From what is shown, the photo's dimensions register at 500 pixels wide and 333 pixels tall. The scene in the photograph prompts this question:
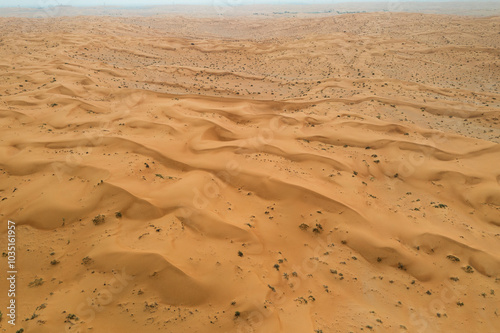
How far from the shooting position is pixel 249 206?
355 cm

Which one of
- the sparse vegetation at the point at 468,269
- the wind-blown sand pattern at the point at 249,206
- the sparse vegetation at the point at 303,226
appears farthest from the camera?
the sparse vegetation at the point at 303,226

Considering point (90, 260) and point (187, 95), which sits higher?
point (187, 95)

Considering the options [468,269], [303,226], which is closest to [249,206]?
[303,226]

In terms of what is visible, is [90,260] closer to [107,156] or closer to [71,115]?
[107,156]

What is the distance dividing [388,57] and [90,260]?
12.4 meters

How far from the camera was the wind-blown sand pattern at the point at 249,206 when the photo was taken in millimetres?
2461

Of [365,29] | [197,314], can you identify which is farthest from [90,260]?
[365,29]

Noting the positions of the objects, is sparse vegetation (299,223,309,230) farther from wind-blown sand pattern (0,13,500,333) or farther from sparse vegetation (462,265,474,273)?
sparse vegetation (462,265,474,273)

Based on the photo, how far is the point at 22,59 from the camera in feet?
31.7

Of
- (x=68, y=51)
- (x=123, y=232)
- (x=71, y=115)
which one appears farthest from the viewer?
(x=68, y=51)

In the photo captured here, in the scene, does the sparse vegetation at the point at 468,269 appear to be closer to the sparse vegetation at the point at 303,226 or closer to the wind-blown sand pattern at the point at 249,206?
the wind-blown sand pattern at the point at 249,206

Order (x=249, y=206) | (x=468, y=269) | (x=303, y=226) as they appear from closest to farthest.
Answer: (x=468, y=269) < (x=303, y=226) < (x=249, y=206)

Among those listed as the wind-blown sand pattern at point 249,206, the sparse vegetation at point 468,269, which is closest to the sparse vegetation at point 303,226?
the wind-blown sand pattern at point 249,206

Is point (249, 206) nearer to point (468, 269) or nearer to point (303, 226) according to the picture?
point (303, 226)
